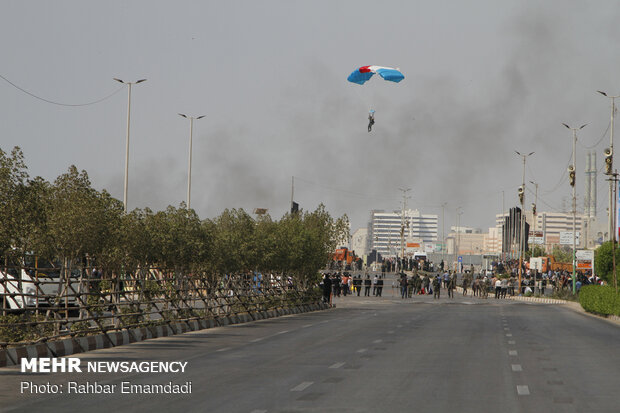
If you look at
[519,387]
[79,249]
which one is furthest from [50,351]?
[519,387]

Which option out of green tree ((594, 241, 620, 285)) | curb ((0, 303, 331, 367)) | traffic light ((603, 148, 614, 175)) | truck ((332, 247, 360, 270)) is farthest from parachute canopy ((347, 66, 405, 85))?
truck ((332, 247, 360, 270))

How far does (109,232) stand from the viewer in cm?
2478

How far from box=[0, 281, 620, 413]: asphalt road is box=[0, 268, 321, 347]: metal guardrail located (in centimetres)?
132

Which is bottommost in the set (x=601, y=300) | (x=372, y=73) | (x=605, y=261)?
(x=601, y=300)

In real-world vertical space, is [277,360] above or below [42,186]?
below

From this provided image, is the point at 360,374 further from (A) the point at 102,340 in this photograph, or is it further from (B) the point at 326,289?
(B) the point at 326,289

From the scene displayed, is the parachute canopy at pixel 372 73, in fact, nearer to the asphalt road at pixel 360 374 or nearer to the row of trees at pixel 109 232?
the row of trees at pixel 109 232

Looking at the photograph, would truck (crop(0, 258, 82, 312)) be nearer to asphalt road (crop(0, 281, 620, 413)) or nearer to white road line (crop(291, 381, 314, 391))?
asphalt road (crop(0, 281, 620, 413))

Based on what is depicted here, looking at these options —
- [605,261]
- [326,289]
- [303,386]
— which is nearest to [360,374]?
[303,386]

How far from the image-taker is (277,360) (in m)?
18.9

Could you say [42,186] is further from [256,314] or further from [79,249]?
[256,314]

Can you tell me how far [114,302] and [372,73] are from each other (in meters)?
31.2

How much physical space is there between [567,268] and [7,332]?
106 m

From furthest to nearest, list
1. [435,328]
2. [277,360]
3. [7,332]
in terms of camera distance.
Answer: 1. [435,328]
2. [7,332]
3. [277,360]
